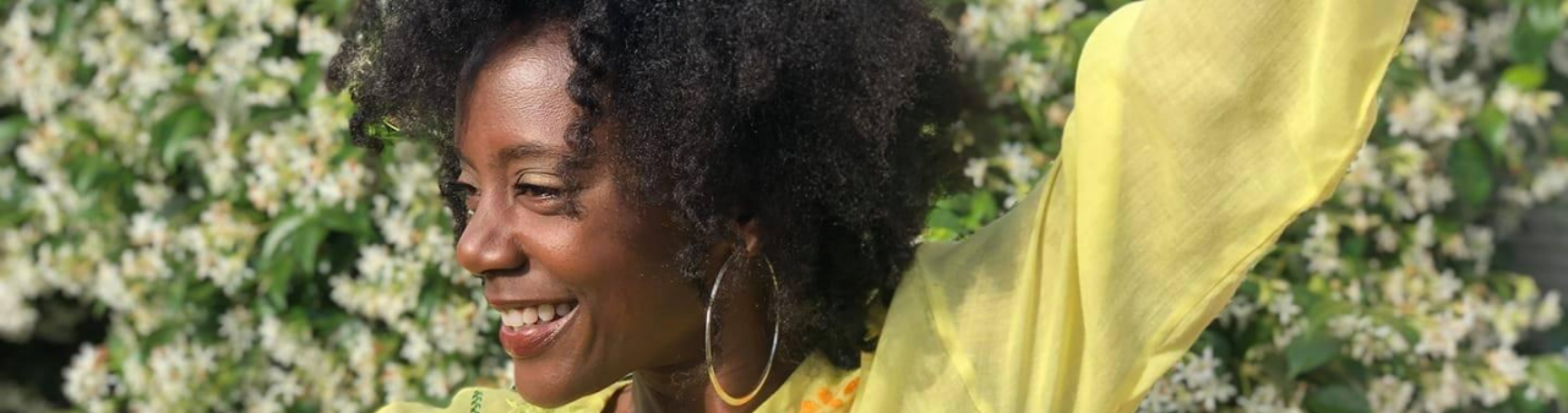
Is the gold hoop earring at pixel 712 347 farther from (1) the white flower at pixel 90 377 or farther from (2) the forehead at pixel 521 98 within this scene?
(1) the white flower at pixel 90 377

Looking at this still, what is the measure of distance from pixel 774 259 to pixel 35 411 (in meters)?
3.54

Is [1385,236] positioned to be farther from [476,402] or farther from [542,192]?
[542,192]

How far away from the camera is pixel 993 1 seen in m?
2.68

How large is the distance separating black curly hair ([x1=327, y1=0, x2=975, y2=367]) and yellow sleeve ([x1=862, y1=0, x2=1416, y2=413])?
16 centimetres

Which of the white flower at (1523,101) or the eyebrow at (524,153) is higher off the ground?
the eyebrow at (524,153)

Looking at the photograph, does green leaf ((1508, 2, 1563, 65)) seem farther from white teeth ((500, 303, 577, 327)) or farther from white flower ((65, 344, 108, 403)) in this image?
white flower ((65, 344, 108, 403))

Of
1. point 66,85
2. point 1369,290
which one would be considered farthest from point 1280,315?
point 66,85

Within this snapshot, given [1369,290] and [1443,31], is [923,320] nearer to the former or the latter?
[1369,290]

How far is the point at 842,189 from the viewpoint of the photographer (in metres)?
1.69

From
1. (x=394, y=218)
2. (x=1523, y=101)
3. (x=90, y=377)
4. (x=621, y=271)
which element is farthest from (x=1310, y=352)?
(x=90, y=377)

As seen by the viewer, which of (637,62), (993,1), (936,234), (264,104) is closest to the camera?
(637,62)

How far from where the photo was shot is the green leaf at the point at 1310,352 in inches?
99.0

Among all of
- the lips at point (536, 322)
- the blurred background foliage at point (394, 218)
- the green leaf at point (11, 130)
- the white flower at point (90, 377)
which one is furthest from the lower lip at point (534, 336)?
the green leaf at point (11, 130)

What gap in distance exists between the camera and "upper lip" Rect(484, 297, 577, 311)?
164 cm
